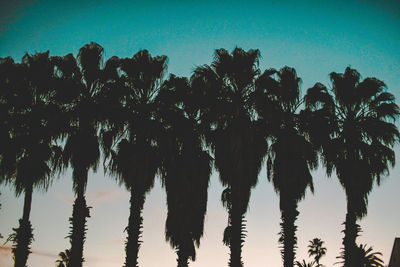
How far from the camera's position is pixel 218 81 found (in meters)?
18.4

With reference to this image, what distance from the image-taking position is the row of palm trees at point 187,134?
16.7 metres

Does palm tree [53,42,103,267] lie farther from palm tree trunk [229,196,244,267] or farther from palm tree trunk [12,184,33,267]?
palm tree trunk [229,196,244,267]

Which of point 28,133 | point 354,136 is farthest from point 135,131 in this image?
point 354,136

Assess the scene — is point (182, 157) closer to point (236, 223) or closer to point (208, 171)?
point (208, 171)

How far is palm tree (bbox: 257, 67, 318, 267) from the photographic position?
55.0ft

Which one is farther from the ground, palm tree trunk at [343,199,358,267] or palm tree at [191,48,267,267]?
palm tree at [191,48,267,267]

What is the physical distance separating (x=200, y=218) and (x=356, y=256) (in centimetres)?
803

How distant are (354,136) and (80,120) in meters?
15.0

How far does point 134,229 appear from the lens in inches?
648

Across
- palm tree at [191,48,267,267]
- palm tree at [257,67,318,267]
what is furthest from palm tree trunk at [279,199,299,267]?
palm tree at [191,48,267,267]

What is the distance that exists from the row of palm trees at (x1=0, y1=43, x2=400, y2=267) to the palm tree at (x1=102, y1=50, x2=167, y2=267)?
0.06m

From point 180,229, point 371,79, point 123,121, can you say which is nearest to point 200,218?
point 180,229

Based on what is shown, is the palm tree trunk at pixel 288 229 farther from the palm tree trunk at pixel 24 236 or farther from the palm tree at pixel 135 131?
the palm tree trunk at pixel 24 236

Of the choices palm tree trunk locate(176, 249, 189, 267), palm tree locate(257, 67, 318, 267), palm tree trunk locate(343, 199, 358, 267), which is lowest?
palm tree trunk locate(176, 249, 189, 267)
